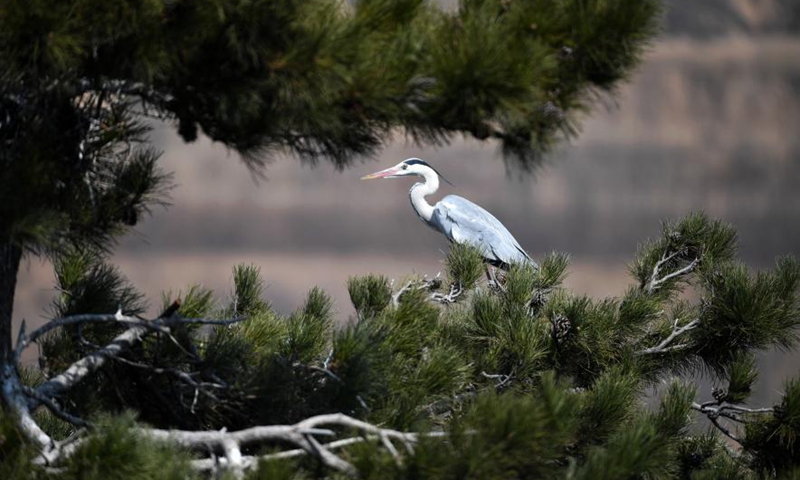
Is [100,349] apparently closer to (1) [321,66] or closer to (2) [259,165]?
(2) [259,165]

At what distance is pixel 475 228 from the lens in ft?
13.7

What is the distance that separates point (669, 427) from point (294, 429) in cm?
88

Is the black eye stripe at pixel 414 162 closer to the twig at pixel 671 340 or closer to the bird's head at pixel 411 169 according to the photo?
the bird's head at pixel 411 169

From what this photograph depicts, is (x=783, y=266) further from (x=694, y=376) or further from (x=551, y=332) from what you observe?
(x=551, y=332)

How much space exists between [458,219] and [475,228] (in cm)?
12

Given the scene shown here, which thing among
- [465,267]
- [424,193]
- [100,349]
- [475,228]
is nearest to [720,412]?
[465,267]

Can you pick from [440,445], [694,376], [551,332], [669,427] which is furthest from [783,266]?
[440,445]

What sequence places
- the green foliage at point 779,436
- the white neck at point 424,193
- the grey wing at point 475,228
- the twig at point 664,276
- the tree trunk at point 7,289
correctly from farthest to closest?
the white neck at point 424,193
the grey wing at point 475,228
the twig at point 664,276
the green foliage at point 779,436
the tree trunk at point 7,289

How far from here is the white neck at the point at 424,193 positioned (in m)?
4.50

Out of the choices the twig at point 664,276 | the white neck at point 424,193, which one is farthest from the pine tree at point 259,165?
the white neck at point 424,193

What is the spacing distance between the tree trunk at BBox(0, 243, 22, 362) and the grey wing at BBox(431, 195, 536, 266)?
2.27 metres

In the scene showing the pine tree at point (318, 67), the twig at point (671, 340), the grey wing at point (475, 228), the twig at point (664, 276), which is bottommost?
the pine tree at point (318, 67)

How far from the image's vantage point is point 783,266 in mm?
2787

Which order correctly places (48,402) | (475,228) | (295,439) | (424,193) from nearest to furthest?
(295,439), (48,402), (475,228), (424,193)
